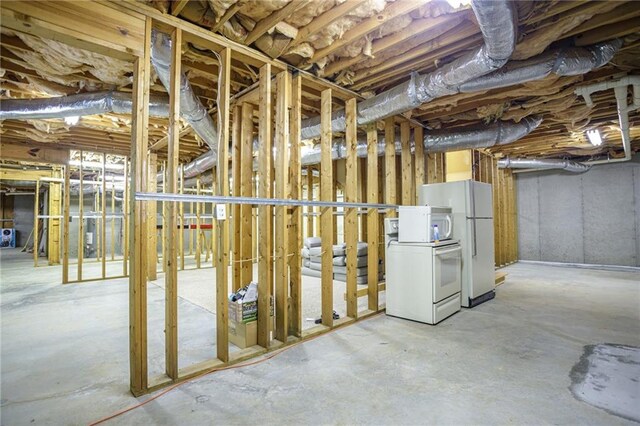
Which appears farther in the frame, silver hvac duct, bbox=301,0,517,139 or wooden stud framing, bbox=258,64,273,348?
wooden stud framing, bbox=258,64,273,348

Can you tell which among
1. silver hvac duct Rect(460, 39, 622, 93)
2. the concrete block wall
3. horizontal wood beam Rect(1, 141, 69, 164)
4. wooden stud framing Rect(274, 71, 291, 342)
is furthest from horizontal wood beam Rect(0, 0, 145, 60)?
the concrete block wall

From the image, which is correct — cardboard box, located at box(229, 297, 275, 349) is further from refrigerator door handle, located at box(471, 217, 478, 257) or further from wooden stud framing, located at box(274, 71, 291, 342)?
refrigerator door handle, located at box(471, 217, 478, 257)

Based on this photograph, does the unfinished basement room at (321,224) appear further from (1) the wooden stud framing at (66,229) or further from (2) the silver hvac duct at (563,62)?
(1) the wooden stud framing at (66,229)

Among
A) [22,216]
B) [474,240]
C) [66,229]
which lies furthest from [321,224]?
[22,216]

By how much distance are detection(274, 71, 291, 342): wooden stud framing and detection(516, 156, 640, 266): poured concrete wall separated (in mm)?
7824

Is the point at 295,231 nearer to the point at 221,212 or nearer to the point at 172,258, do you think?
the point at 221,212

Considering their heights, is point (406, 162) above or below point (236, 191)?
above

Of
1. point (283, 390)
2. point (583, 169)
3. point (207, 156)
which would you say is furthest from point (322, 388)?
point (583, 169)

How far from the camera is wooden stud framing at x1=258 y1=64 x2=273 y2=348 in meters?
2.66

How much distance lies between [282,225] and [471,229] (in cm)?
255

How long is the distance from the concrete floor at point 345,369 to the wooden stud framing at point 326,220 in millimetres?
313

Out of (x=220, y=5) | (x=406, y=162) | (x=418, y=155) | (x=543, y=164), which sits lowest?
(x=406, y=162)

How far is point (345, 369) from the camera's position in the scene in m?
2.27

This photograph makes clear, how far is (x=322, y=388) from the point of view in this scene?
6.57ft
